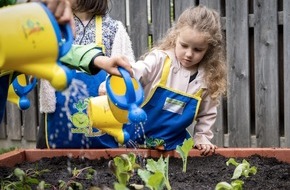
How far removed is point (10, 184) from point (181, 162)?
77 centimetres

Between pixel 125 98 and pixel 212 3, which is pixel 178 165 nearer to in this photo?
pixel 125 98

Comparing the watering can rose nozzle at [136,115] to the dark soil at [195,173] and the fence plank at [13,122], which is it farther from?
the fence plank at [13,122]

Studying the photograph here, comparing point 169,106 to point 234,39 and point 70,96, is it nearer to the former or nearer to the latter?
point 70,96

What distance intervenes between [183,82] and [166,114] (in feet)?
0.50

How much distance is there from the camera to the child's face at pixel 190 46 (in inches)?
91.3

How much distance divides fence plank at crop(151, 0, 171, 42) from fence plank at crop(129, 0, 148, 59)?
2.3 inches

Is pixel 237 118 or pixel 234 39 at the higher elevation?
pixel 234 39

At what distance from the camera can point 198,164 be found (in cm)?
213

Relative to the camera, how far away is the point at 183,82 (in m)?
2.36

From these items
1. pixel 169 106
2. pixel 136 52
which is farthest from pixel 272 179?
pixel 136 52

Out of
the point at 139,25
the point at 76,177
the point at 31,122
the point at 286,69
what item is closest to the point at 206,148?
the point at 76,177

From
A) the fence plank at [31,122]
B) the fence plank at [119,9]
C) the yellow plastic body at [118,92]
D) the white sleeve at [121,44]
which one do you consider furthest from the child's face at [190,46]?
the fence plank at [31,122]

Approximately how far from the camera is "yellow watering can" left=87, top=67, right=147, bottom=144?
4.70 ft

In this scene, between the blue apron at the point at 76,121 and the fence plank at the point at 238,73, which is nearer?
the blue apron at the point at 76,121
